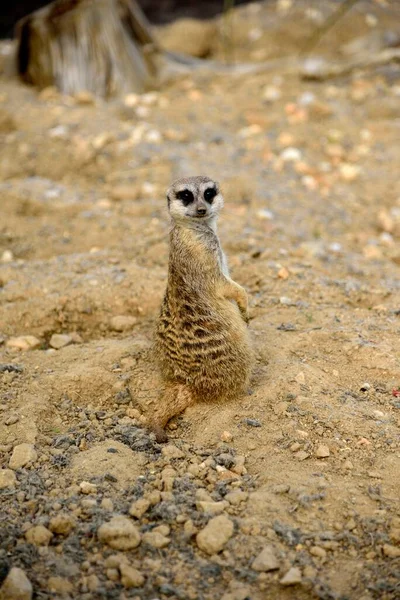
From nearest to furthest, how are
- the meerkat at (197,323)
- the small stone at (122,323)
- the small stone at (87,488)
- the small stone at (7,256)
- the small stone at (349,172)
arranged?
1. the small stone at (87,488)
2. the meerkat at (197,323)
3. the small stone at (122,323)
4. the small stone at (7,256)
5. the small stone at (349,172)

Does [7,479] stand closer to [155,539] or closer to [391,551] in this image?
[155,539]

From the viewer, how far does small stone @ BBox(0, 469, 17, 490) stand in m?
2.04

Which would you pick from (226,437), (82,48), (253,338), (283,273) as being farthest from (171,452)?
(82,48)

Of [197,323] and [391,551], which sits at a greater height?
[197,323]

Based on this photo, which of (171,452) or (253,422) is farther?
(253,422)

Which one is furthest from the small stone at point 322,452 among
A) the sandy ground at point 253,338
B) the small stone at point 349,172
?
the small stone at point 349,172

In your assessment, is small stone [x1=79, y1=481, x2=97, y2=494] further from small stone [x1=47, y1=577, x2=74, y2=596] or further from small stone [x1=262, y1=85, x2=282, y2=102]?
small stone [x1=262, y1=85, x2=282, y2=102]

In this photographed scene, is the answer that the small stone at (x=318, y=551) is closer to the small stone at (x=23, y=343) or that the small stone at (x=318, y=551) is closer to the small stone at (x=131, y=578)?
the small stone at (x=131, y=578)

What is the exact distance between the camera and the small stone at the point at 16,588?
5.21 feet

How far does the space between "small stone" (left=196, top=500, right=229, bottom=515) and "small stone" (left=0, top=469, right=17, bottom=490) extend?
1.98 feet

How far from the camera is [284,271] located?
135 inches

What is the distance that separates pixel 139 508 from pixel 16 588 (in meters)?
0.45

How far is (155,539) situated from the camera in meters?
1.82

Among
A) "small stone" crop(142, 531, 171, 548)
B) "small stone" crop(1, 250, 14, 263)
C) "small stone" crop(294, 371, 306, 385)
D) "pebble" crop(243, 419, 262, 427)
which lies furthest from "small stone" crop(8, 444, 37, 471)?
"small stone" crop(1, 250, 14, 263)
